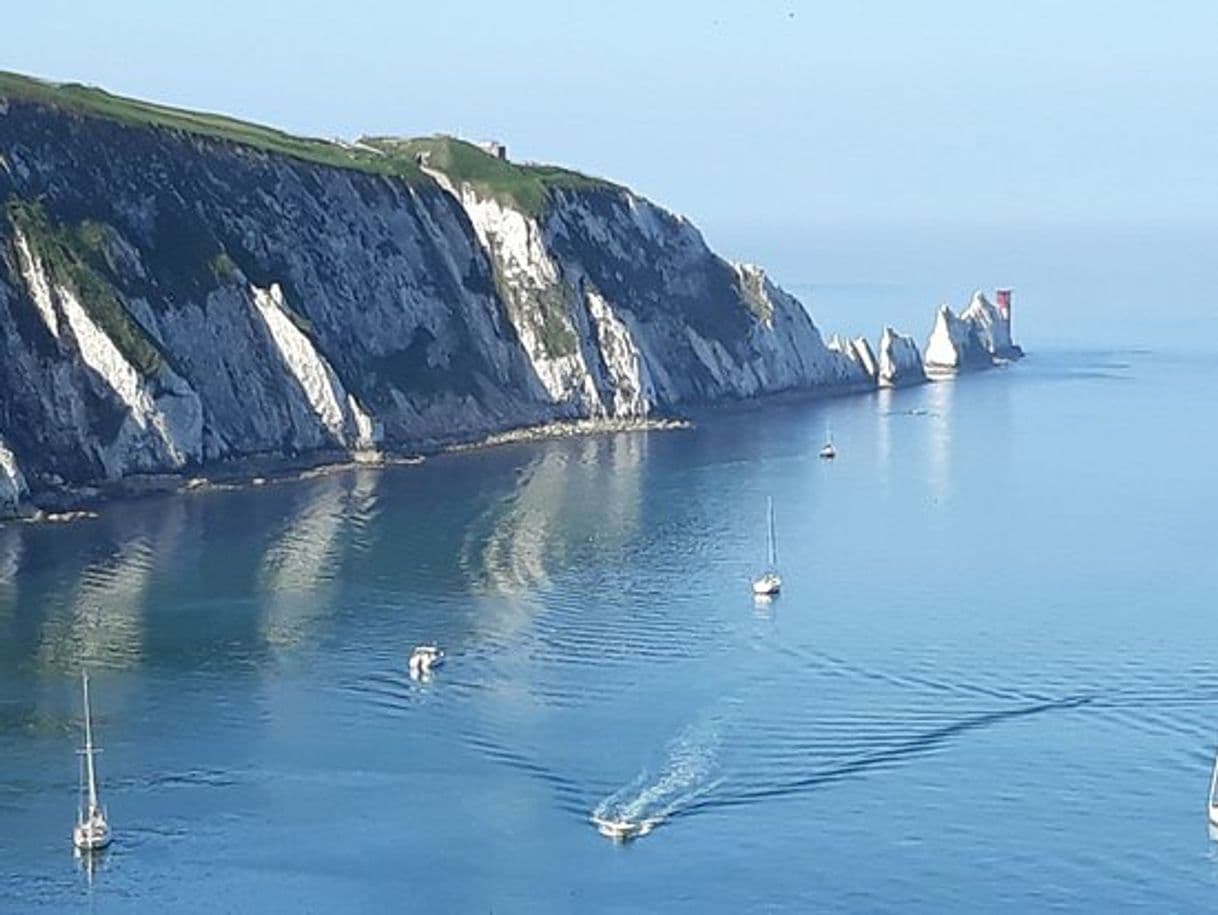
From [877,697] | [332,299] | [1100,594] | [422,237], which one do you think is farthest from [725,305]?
[877,697]

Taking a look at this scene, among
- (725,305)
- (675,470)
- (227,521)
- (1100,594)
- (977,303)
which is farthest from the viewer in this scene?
(977,303)

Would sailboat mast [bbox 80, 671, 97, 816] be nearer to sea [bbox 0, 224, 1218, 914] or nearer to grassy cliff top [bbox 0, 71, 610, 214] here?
sea [bbox 0, 224, 1218, 914]

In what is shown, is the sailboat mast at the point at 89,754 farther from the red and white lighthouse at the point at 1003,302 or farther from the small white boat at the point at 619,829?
the red and white lighthouse at the point at 1003,302

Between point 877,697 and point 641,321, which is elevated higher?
point 641,321

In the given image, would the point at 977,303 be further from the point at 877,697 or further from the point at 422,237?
the point at 877,697

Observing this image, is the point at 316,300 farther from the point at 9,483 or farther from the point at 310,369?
the point at 9,483

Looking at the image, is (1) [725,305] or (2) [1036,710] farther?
(1) [725,305]

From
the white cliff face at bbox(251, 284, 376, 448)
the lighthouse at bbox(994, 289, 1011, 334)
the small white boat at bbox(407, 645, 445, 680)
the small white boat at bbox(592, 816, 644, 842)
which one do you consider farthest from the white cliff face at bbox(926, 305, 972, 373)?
the small white boat at bbox(592, 816, 644, 842)
